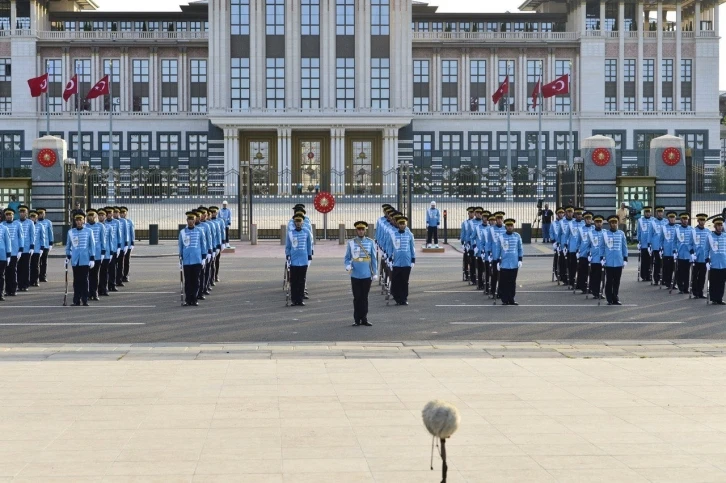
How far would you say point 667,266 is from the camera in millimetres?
24766

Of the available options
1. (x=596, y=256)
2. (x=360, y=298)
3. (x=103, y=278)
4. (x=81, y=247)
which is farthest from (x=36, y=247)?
(x=596, y=256)

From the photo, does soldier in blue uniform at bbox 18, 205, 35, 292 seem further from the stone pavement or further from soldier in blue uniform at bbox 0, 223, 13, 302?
the stone pavement

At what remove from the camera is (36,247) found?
25.4 meters

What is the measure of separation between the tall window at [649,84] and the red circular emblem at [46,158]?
5722 centimetres

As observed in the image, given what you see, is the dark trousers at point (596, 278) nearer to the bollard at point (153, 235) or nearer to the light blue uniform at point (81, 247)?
the light blue uniform at point (81, 247)

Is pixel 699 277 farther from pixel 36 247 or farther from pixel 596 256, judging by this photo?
pixel 36 247

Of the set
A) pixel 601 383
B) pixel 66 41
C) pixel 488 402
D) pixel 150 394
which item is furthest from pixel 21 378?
pixel 66 41

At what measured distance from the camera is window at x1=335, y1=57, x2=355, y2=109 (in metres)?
80.1

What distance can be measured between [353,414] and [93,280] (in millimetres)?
13057

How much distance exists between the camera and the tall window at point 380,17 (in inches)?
3142

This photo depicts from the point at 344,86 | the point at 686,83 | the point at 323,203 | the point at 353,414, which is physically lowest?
the point at 353,414

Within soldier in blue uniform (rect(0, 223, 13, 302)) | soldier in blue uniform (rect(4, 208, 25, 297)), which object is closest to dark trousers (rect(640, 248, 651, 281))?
soldier in blue uniform (rect(4, 208, 25, 297))

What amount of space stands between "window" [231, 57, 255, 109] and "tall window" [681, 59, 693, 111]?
112ft

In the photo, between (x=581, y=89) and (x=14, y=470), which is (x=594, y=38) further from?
(x=14, y=470)
